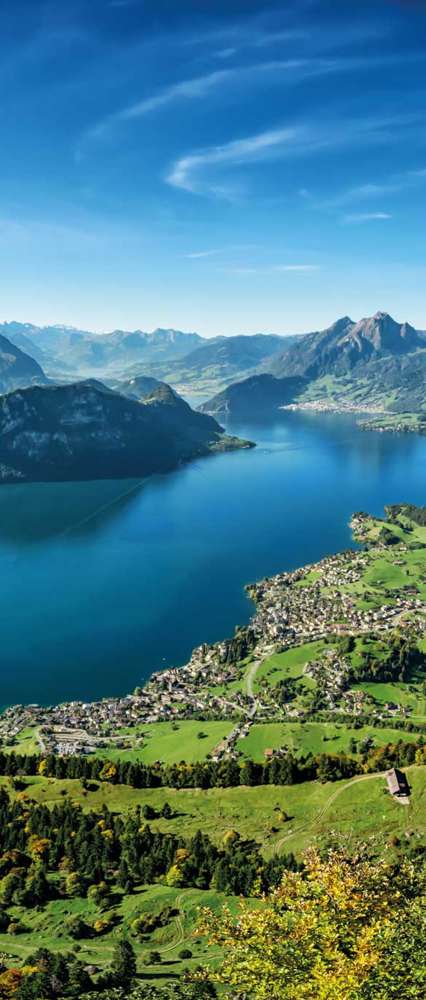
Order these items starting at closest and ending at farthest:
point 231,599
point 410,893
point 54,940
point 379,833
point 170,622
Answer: point 410,893 < point 54,940 < point 379,833 < point 170,622 < point 231,599

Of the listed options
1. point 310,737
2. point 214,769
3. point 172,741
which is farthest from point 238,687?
point 214,769

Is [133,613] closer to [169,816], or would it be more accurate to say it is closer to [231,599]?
[231,599]

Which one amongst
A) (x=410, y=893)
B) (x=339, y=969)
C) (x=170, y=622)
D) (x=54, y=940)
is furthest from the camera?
(x=170, y=622)

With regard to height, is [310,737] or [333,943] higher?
[333,943]

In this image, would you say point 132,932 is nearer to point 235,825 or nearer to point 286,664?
point 235,825

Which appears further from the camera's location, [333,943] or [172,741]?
[172,741]

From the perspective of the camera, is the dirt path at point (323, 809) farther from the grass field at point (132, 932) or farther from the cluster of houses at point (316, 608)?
the cluster of houses at point (316, 608)

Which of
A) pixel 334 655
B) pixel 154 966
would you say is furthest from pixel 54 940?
pixel 334 655

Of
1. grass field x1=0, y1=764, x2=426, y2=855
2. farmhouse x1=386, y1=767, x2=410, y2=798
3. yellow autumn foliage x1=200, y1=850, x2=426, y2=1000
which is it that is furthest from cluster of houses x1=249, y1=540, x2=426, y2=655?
yellow autumn foliage x1=200, y1=850, x2=426, y2=1000
